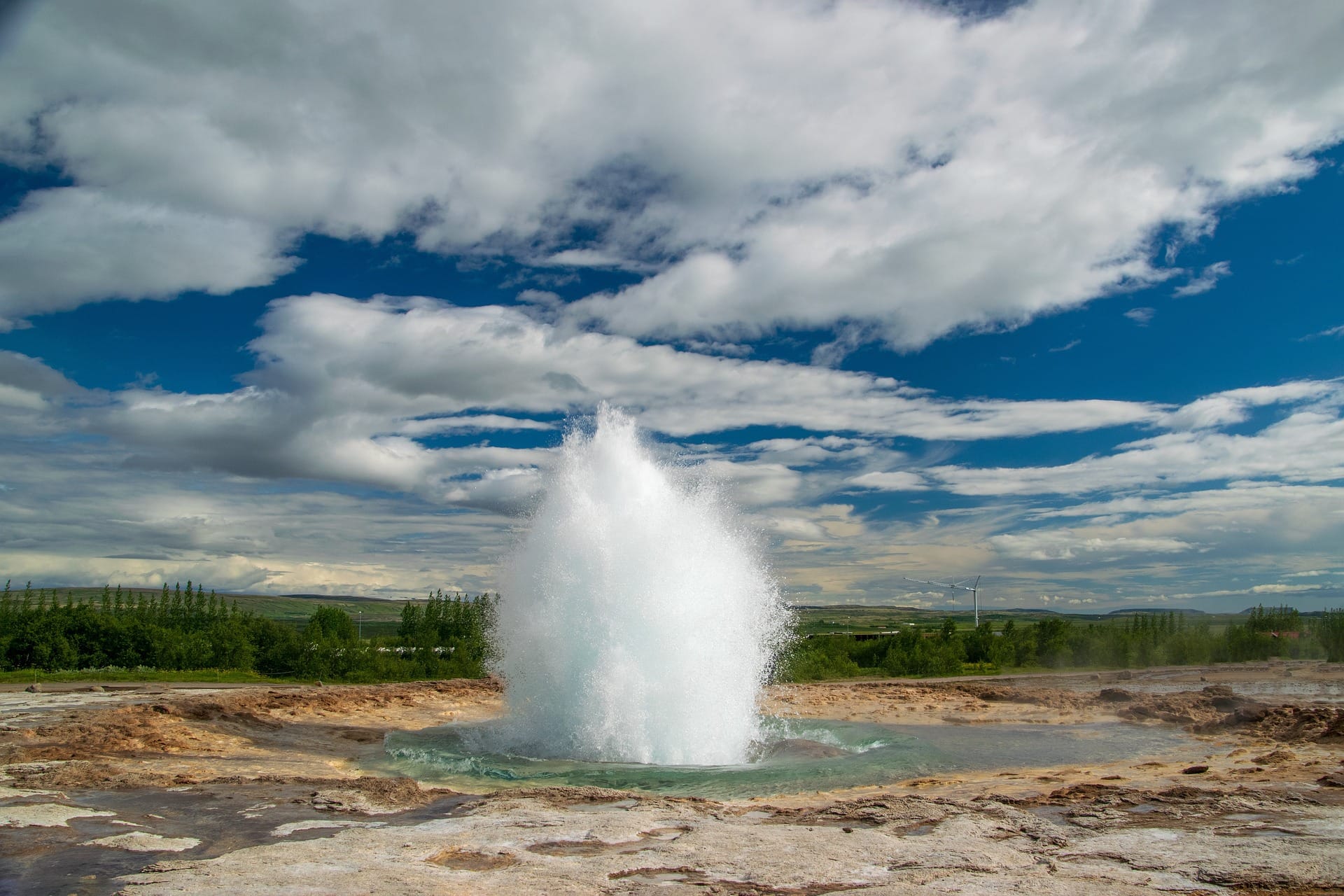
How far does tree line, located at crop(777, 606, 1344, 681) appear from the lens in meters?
60.8

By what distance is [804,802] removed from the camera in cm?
1359

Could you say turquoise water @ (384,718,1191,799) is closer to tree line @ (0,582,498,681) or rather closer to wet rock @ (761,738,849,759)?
wet rock @ (761,738,849,759)

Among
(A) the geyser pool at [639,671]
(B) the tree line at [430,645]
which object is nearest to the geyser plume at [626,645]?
(A) the geyser pool at [639,671]

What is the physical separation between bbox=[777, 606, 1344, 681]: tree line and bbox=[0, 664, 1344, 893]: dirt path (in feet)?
135

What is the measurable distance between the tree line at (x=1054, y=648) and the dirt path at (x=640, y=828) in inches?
1621

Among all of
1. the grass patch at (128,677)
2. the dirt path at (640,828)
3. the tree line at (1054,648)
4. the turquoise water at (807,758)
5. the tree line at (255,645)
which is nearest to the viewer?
the dirt path at (640,828)

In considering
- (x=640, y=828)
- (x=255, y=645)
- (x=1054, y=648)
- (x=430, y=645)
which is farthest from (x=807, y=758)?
(x=255, y=645)

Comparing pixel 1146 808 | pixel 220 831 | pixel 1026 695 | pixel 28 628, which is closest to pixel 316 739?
pixel 220 831

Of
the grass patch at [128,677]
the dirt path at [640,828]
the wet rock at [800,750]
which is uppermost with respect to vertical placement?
the dirt path at [640,828]

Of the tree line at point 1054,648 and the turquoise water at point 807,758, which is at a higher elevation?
the turquoise water at point 807,758

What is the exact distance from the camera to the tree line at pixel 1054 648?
2393 inches

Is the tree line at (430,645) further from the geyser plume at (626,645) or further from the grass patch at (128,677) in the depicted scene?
the geyser plume at (626,645)

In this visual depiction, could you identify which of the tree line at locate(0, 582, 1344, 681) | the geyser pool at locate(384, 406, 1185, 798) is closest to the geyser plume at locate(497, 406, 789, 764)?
the geyser pool at locate(384, 406, 1185, 798)

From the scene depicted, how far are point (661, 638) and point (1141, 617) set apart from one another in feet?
275
